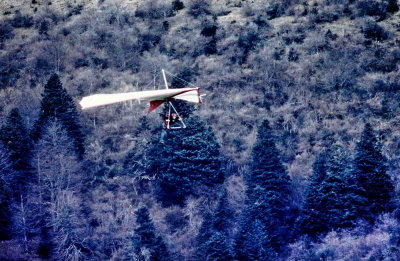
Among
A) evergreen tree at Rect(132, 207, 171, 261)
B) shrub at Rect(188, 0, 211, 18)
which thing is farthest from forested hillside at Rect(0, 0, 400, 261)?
shrub at Rect(188, 0, 211, 18)

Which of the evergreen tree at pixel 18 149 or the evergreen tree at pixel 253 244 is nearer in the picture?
the evergreen tree at pixel 253 244

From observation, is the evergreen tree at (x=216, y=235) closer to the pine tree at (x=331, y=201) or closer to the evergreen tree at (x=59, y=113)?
the pine tree at (x=331, y=201)

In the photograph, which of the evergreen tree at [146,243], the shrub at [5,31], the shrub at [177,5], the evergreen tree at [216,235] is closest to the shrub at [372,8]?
the shrub at [177,5]

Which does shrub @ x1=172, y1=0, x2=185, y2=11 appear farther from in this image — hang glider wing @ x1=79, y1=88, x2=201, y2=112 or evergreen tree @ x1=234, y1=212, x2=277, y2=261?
hang glider wing @ x1=79, y1=88, x2=201, y2=112

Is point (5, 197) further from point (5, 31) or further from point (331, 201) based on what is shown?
point (5, 31)

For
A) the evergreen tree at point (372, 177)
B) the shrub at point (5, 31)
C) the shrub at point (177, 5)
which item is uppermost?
the shrub at point (177, 5)
